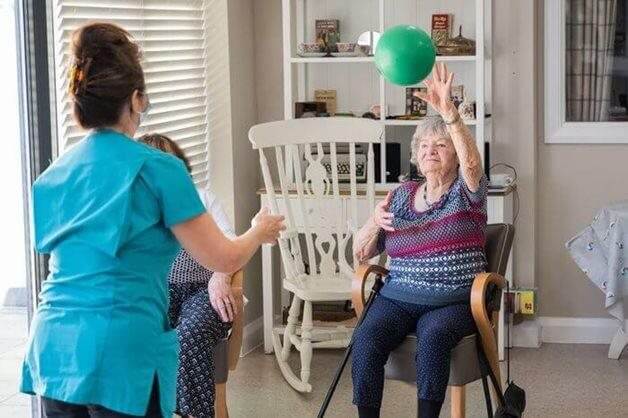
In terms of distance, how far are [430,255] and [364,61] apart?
1.70m

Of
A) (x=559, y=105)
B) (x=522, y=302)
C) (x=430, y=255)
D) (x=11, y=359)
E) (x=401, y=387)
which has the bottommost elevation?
(x=401, y=387)

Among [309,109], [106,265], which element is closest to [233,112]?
[309,109]

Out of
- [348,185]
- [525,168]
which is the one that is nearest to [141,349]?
[348,185]

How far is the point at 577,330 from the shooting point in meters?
5.81

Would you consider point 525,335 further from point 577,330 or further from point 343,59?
point 343,59

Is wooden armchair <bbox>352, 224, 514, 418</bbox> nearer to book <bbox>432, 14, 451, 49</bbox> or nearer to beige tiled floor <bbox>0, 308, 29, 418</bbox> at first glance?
beige tiled floor <bbox>0, 308, 29, 418</bbox>

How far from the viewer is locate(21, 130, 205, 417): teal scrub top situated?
2482mm

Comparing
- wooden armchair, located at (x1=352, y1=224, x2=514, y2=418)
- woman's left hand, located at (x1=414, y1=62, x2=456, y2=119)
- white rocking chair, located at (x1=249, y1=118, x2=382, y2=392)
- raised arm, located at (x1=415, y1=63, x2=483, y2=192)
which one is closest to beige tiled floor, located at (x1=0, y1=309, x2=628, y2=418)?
white rocking chair, located at (x1=249, y1=118, x2=382, y2=392)

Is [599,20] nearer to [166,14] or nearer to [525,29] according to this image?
[525,29]

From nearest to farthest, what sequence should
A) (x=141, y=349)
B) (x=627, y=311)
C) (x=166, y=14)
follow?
1. (x=141, y=349)
2. (x=166, y=14)
3. (x=627, y=311)

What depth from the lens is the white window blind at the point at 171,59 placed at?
4660 mm

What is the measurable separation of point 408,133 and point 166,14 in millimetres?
1434

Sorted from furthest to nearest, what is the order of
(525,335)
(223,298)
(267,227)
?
1. (525,335)
2. (223,298)
3. (267,227)

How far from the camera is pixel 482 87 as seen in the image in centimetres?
534
